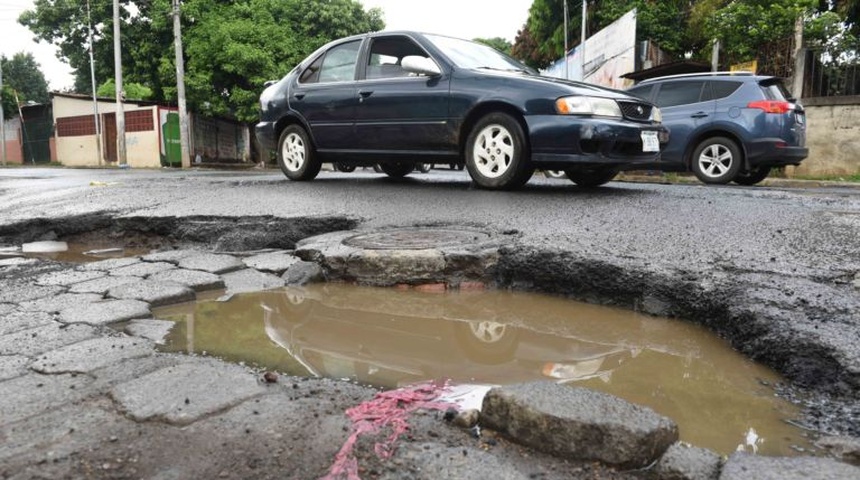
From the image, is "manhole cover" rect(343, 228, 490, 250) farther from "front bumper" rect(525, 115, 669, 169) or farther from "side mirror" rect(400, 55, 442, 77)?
"side mirror" rect(400, 55, 442, 77)

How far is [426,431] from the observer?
1.58 metres

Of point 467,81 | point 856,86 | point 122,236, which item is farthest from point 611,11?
point 122,236

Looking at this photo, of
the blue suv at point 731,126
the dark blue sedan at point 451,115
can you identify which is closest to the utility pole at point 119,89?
the dark blue sedan at point 451,115

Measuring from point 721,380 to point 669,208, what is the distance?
109 inches

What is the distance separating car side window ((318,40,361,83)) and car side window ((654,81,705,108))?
4.51 m

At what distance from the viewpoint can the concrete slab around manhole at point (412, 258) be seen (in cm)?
320

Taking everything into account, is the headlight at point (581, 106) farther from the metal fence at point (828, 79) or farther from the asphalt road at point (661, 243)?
the metal fence at point (828, 79)

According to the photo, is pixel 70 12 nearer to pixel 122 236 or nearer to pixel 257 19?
pixel 257 19

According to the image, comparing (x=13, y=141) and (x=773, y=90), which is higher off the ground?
(x=13, y=141)

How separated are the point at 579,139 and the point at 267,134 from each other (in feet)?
12.5

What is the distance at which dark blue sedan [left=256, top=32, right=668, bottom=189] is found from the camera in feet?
16.5

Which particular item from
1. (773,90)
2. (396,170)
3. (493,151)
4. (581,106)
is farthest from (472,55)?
(773,90)

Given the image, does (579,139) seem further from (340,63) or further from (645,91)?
(645,91)

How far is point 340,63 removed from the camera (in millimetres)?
6508
